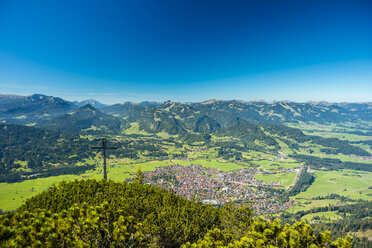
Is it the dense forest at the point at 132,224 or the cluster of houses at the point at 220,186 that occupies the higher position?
the dense forest at the point at 132,224

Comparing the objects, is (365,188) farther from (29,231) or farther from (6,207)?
(6,207)

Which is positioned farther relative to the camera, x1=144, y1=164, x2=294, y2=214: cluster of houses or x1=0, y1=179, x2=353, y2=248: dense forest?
x1=144, y1=164, x2=294, y2=214: cluster of houses

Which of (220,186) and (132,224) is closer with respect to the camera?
(132,224)

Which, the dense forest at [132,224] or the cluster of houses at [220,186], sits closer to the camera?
the dense forest at [132,224]

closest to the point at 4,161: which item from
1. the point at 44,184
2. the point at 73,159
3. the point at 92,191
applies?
the point at 73,159
